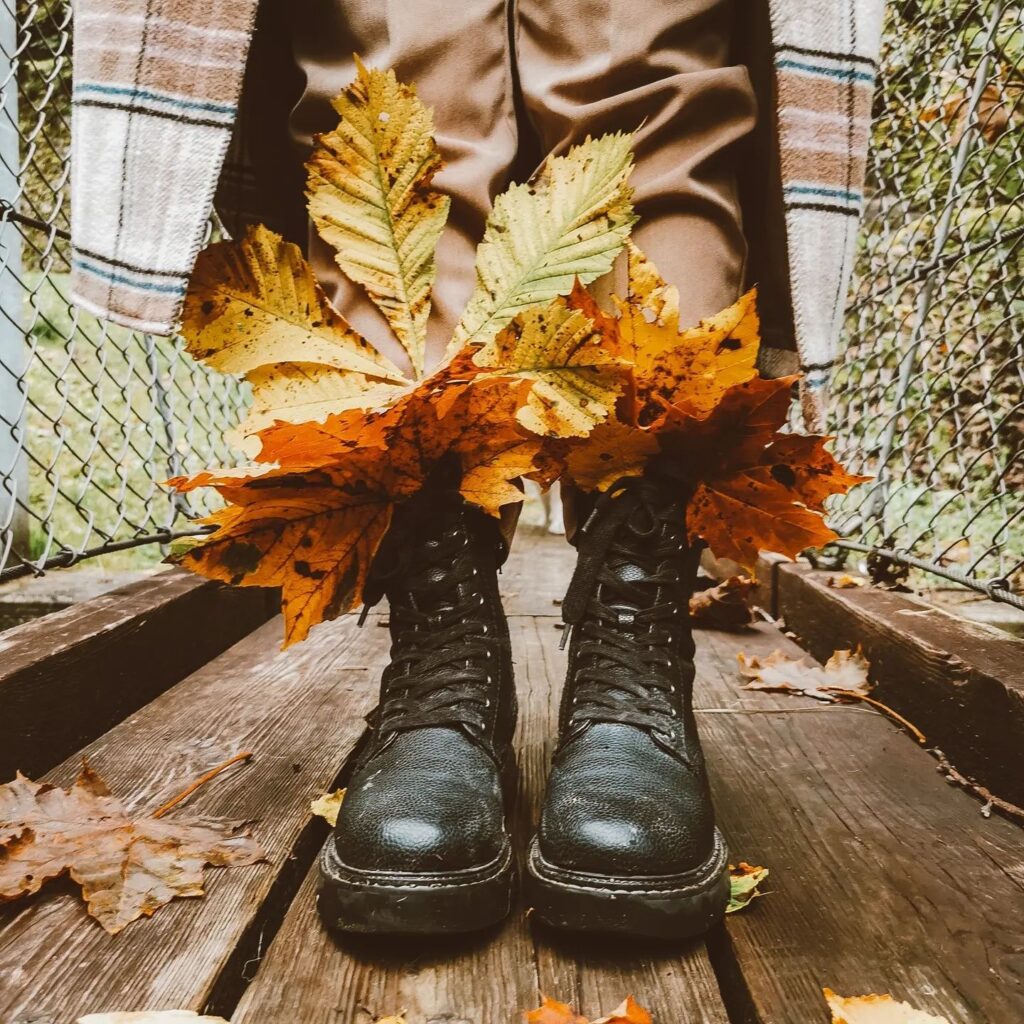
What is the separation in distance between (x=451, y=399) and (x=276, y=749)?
21.6 inches

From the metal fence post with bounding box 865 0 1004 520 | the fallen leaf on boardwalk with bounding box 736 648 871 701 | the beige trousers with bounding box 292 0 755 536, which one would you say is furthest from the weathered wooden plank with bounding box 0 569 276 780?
the metal fence post with bounding box 865 0 1004 520

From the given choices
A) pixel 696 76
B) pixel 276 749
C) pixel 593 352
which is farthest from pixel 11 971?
pixel 696 76

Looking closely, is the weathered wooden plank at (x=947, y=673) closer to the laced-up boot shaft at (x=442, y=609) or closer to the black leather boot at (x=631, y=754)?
the black leather boot at (x=631, y=754)

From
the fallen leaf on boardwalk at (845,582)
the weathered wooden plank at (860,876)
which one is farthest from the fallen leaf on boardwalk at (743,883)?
the fallen leaf on boardwalk at (845,582)

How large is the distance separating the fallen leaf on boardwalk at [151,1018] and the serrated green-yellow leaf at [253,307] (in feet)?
1.76

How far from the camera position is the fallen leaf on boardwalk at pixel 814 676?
1.26 metres

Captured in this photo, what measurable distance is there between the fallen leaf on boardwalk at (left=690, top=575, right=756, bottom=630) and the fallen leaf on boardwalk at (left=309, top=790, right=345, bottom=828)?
988 mm

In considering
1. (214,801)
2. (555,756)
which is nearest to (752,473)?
(555,756)

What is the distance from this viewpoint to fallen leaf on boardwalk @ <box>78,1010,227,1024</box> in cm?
54

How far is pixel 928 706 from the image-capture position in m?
1.08

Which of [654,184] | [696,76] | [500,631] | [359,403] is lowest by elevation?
[500,631]

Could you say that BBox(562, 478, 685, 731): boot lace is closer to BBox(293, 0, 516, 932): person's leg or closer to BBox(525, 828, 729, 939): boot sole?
BBox(293, 0, 516, 932): person's leg

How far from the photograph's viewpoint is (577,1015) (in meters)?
0.56

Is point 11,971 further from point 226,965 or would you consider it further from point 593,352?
point 593,352
